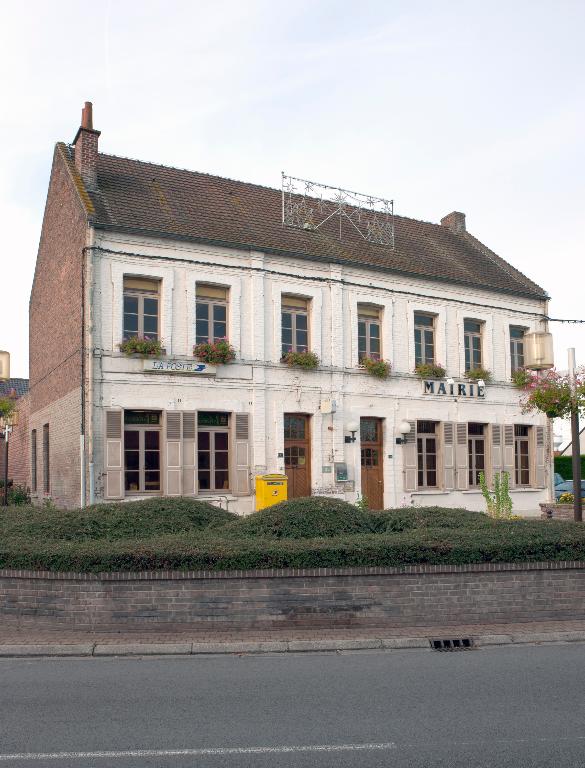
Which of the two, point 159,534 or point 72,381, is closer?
point 159,534

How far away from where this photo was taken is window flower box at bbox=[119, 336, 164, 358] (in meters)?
18.9

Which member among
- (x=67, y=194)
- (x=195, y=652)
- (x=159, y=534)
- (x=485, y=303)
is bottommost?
(x=195, y=652)

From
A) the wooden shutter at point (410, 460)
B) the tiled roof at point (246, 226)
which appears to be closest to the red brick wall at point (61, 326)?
the tiled roof at point (246, 226)

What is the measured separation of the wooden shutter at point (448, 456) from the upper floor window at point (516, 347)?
3.77 m

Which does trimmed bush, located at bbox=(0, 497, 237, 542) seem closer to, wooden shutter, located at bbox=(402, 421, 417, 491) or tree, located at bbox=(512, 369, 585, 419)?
tree, located at bbox=(512, 369, 585, 419)

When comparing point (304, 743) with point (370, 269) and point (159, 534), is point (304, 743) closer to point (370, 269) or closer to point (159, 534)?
point (159, 534)

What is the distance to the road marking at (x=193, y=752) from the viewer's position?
16.9 ft

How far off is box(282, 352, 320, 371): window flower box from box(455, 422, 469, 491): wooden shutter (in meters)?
5.74

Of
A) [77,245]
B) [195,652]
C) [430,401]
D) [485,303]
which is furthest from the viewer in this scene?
[485,303]

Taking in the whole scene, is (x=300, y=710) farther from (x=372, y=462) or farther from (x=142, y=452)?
(x=372, y=462)

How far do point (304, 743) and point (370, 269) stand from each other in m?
18.8

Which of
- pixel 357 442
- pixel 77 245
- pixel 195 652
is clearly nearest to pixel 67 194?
pixel 77 245

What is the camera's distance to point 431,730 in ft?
18.5

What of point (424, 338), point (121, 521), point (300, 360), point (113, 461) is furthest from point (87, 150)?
point (121, 521)
